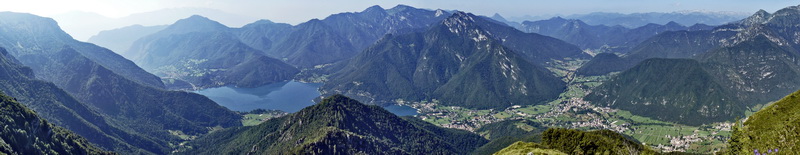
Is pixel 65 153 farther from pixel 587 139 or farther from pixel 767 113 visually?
pixel 767 113

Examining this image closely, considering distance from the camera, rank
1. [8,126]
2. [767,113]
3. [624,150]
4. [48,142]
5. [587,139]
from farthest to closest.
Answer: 1. [48,142]
2. [8,126]
3. [587,139]
4. [624,150]
5. [767,113]

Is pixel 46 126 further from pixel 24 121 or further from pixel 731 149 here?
pixel 731 149

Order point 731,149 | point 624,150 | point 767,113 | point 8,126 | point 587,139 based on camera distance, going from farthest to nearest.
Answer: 1. point 8,126
2. point 587,139
3. point 624,150
4. point 767,113
5. point 731,149

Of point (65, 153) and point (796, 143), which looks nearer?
point (796, 143)

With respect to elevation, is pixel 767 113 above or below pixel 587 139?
above

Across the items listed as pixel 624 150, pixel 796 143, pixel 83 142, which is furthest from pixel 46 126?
pixel 796 143

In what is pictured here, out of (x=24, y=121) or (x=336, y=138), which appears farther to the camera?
(x=336, y=138)

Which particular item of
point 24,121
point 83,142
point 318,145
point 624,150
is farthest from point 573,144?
point 83,142

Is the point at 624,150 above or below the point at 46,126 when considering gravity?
below

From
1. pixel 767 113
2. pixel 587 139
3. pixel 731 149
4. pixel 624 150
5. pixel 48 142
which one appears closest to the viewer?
pixel 731 149
